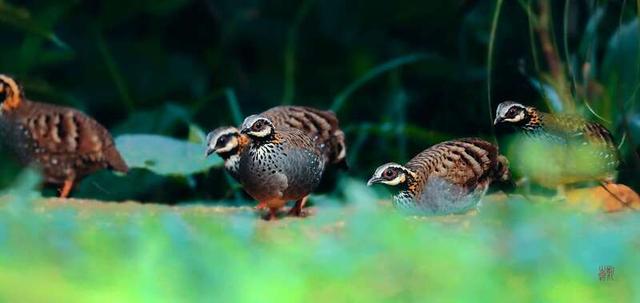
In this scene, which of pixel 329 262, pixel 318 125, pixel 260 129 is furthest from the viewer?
pixel 318 125

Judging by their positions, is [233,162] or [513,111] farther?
[233,162]

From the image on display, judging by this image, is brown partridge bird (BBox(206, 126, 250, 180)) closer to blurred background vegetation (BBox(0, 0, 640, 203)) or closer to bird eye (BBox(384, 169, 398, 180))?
bird eye (BBox(384, 169, 398, 180))

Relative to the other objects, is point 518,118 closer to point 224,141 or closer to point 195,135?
point 224,141

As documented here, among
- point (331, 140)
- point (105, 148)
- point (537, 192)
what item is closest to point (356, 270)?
point (537, 192)

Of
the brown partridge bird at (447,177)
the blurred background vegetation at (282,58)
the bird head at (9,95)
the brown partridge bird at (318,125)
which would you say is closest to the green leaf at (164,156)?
the bird head at (9,95)

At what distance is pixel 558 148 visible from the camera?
3217mm

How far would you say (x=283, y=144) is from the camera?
159 inches

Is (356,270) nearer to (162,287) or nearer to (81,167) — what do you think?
(162,287)

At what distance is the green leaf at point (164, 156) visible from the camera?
18.4 feet

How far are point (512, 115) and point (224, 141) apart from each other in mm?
1045

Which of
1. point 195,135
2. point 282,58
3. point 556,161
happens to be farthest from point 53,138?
point 282,58

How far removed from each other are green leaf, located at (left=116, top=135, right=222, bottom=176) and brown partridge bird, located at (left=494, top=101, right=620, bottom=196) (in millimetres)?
2429

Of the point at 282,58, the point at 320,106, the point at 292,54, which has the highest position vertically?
the point at 292,54

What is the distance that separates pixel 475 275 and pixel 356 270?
0.19 metres
